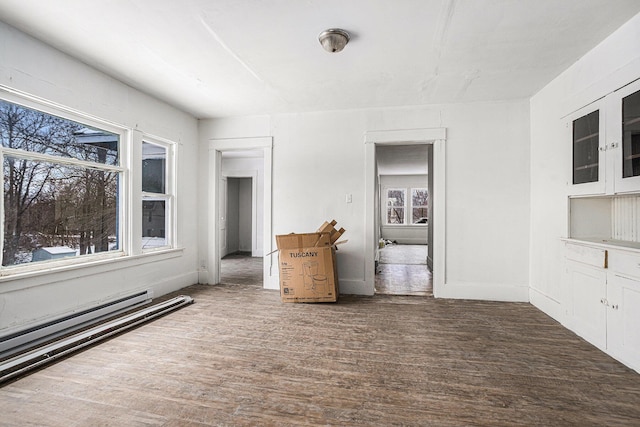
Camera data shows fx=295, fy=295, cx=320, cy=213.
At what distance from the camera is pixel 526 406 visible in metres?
1.75

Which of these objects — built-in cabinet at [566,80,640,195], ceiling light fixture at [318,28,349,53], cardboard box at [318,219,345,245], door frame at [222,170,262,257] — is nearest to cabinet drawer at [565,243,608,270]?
built-in cabinet at [566,80,640,195]

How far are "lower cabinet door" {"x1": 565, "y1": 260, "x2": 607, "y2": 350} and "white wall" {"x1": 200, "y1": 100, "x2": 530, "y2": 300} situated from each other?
37.7 inches

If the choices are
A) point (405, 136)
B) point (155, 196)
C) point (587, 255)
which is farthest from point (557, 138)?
point (155, 196)

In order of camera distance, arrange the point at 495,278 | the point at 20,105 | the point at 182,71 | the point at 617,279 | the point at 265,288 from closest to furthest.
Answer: the point at 617,279, the point at 20,105, the point at 182,71, the point at 495,278, the point at 265,288

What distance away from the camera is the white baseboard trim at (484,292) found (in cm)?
381

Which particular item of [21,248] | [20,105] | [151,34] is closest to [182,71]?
[151,34]

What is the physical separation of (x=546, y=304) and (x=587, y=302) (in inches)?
30.5

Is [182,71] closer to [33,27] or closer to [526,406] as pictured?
[33,27]

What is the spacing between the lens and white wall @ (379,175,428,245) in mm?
10641

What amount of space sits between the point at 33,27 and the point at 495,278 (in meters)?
5.39

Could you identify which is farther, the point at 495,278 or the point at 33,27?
the point at 495,278

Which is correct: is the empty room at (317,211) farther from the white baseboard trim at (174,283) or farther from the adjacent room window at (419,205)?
the adjacent room window at (419,205)

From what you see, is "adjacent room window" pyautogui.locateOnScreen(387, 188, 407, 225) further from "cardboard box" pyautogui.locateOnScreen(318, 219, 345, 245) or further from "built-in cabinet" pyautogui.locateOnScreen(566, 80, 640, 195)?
"built-in cabinet" pyautogui.locateOnScreen(566, 80, 640, 195)

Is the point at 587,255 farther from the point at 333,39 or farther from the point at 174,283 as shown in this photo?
the point at 174,283
